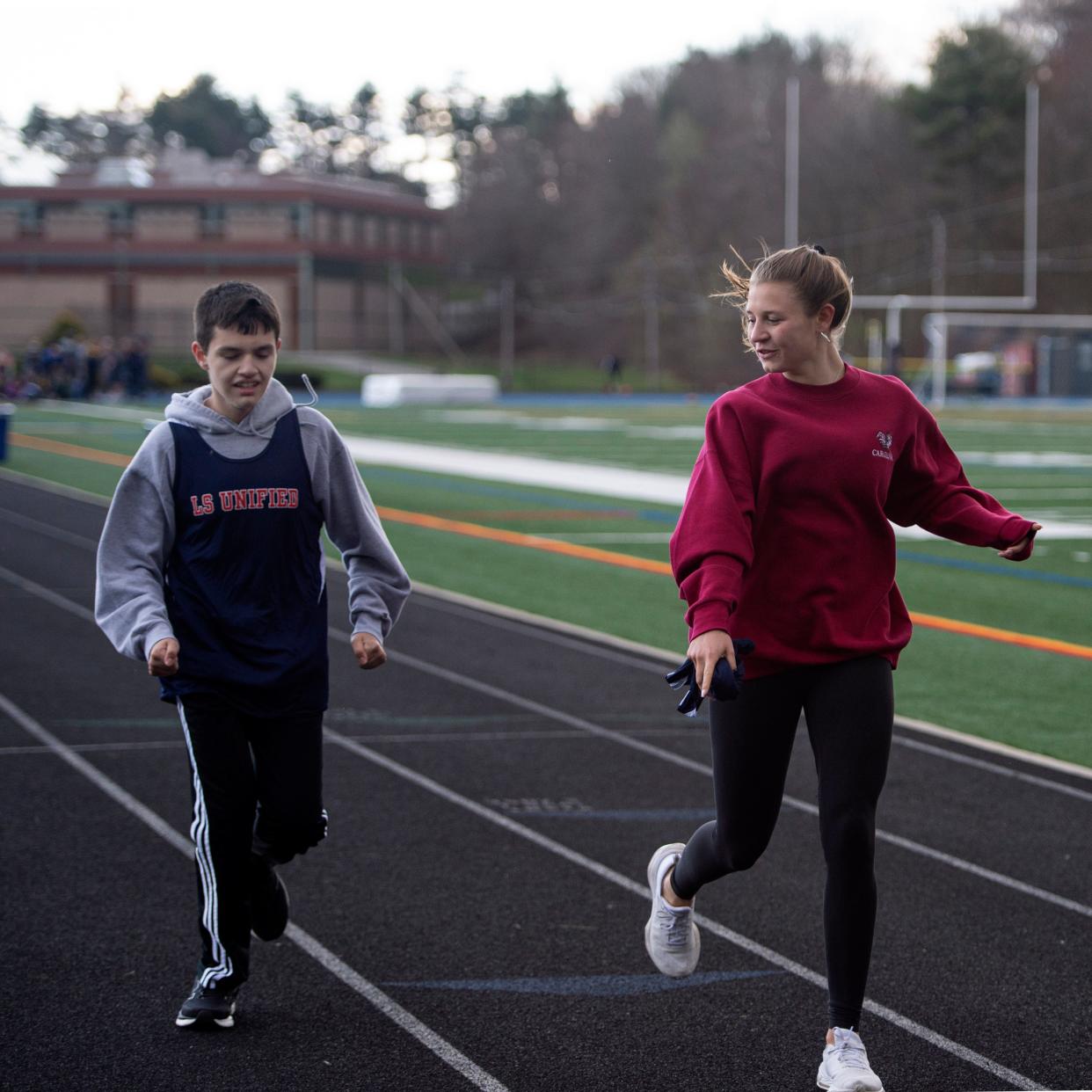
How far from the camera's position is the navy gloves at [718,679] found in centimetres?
367

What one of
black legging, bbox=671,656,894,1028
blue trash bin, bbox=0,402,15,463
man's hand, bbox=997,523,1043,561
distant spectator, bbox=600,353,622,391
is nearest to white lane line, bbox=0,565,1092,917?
man's hand, bbox=997,523,1043,561

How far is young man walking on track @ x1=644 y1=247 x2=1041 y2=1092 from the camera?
12.5 ft

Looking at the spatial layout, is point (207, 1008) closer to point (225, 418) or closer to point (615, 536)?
point (225, 418)

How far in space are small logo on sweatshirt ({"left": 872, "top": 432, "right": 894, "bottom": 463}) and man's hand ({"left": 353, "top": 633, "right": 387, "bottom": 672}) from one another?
1.25m

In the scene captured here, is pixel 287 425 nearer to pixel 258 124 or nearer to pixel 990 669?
pixel 990 669

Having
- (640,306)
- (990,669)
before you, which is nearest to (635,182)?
(640,306)

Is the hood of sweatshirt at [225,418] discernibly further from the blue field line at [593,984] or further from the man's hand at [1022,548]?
the man's hand at [1022,548]

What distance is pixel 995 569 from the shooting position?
45.9 feet

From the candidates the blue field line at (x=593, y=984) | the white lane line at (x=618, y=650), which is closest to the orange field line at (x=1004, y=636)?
the white lane line at (x=618, y=650)

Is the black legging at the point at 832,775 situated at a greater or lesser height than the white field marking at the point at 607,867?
greater

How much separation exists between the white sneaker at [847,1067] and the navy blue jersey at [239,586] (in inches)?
56.4

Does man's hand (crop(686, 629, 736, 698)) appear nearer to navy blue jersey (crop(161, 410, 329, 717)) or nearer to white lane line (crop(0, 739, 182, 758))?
navy blue jersey (crop(161, 410, 329, 717))

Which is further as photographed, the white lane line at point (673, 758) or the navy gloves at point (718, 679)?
the white lane line at point (673, 758)

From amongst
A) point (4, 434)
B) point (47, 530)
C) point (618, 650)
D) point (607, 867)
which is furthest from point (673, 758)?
point (4, 434)
